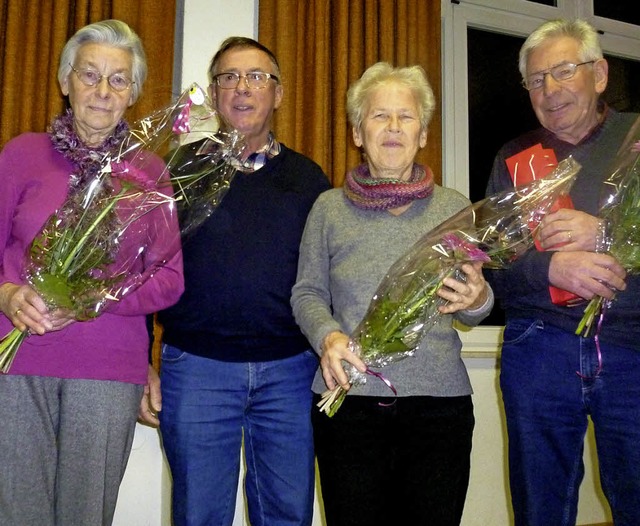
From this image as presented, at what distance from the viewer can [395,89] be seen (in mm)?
1584

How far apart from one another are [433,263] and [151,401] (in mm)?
919

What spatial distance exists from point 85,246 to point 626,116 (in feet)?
4.91

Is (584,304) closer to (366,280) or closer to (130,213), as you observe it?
(366,280)

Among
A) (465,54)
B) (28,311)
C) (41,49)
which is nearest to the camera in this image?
(28,311)

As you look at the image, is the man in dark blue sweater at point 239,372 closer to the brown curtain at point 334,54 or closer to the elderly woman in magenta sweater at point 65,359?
the elderly woman in magenta sweater at point 65,359

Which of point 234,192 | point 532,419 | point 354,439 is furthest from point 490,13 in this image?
point 354,439

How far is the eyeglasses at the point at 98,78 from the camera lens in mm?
1544

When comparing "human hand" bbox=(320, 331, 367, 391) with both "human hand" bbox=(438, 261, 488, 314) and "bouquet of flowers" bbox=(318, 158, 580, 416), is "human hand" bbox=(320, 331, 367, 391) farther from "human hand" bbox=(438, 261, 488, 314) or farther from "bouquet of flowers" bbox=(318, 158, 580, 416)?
"human hand" bbox=(438, 261, 488, 314)

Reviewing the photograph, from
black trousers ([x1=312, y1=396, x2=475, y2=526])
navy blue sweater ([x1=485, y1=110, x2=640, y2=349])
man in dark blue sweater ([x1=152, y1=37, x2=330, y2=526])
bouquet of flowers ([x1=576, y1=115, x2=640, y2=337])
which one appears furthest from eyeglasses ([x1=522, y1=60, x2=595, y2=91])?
black trousers ([x1=312, y1=396, x2=475, y2=526])

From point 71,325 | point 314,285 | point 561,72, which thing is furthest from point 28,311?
point 561,72

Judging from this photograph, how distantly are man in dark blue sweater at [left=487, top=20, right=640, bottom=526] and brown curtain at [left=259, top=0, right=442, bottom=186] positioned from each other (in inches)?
50.1

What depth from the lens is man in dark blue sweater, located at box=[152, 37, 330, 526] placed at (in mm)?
1594

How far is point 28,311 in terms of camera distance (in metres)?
1.28

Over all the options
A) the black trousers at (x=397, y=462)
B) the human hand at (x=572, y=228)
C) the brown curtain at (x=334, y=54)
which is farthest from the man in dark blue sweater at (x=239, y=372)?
the brown curtain at (x=334, y=54)
